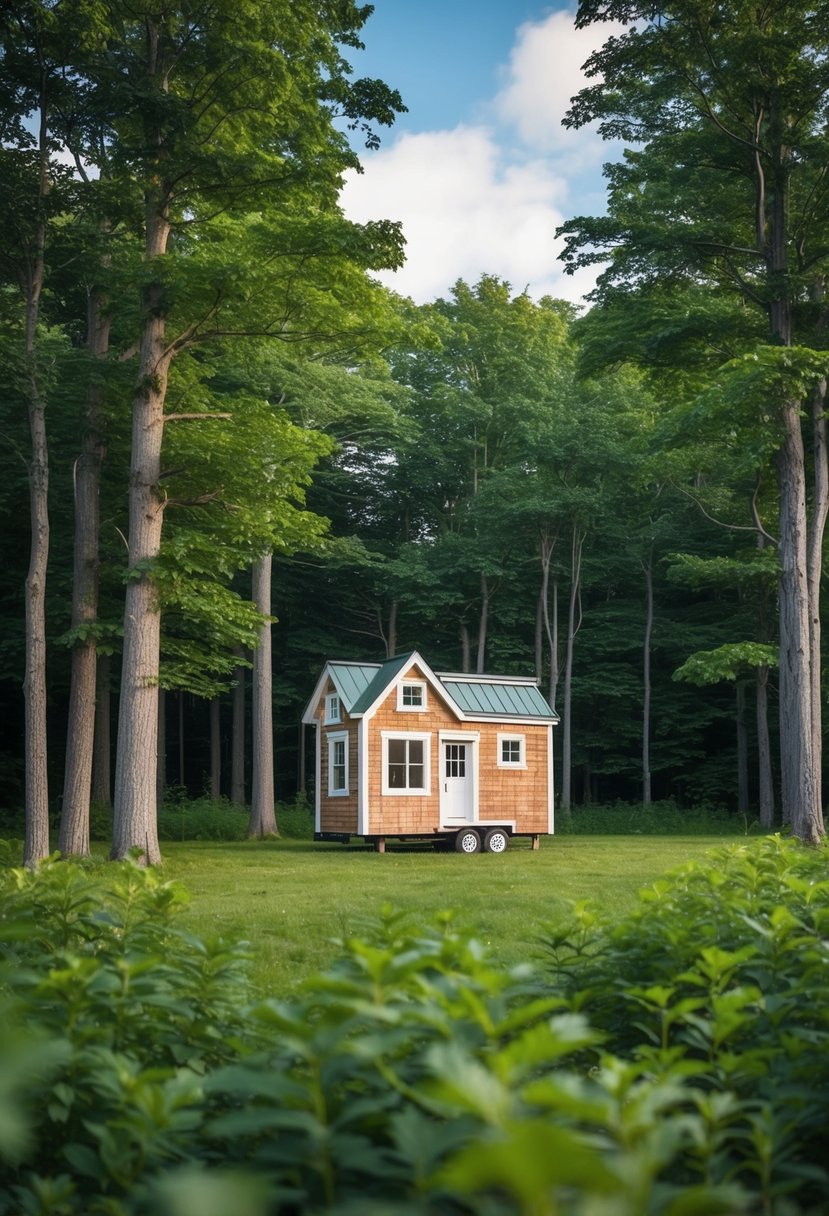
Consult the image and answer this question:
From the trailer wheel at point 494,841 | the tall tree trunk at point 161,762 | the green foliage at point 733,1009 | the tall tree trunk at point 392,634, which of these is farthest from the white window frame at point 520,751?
the green foliage at point 733,1009

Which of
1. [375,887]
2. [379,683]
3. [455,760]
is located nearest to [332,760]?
[379,683]

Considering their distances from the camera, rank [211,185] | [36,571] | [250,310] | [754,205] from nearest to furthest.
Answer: [36,571] < [211,185] < [250,310] < [754,205]

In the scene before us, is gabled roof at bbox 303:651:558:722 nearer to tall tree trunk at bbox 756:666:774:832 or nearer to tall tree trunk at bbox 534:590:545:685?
tall tree trunk at bbox 756:666:774:832

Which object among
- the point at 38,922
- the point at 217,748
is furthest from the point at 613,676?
the point at 38,922

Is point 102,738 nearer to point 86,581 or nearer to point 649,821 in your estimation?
point 86,581

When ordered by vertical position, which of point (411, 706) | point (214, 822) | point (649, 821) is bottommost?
point (649, 821)

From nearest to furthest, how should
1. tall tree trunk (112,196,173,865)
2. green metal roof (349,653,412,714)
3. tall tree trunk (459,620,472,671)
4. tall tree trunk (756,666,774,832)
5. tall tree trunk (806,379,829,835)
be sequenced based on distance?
tall tree trunk (112,196,173,865)
tall tree trunk (806,379,829,835)
green metal roof (349,653,412,714)
tall tree trunk (756,666,774,832)
tall tree trunk (459,620,472,671)

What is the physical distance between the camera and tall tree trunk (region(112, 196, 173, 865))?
1591cm

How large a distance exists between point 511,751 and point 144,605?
10598 millimetres

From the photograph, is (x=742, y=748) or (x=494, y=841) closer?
(x=494, y=841)

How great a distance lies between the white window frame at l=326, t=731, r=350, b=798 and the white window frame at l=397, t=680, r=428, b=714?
127 centimetres

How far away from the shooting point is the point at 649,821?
29422 mm

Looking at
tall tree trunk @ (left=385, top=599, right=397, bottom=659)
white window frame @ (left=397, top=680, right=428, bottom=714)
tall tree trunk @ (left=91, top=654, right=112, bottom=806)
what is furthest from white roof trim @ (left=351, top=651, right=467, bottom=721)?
tall tree trunk @ (left=385, top=599, right=397, bottom=659)

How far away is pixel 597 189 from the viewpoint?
22125 mm
